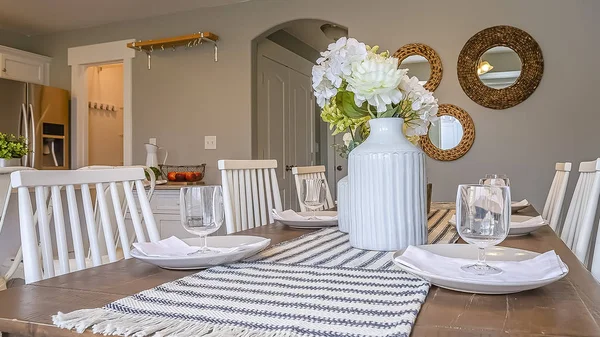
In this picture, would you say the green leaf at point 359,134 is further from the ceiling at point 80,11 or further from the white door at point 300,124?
the white door at point 300,124

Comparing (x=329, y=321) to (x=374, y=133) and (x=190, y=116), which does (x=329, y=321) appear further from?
(x=190, y=116)

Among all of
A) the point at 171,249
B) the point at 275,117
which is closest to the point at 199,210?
the point at 171,249

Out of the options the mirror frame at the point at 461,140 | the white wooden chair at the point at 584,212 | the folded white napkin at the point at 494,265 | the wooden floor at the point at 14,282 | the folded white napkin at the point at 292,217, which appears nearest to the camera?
the folded white napkin at the point at 494,265

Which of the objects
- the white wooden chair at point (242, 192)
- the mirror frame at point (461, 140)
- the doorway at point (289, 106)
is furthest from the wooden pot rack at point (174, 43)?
the white wooden chair at point (242, 192)

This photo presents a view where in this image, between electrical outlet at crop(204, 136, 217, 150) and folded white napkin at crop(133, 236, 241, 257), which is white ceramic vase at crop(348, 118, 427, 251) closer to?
folded white napkin at crop(133, 236, 241, 257)

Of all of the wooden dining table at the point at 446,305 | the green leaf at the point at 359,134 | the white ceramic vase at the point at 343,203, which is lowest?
the wooden dining table at the point at 446,305

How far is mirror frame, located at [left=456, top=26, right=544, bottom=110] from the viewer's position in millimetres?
3018

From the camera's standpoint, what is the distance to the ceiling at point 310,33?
4441mm

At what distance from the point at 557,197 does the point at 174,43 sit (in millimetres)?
3080

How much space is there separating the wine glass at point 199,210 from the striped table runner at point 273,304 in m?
0.10

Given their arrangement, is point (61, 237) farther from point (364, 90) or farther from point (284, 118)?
point (284, 118)

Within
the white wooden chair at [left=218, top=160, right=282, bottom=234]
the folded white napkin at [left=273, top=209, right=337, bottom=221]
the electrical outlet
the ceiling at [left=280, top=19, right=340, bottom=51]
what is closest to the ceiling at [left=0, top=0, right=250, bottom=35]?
the ceiling at [left=280, top=19, right=340, bottom=51]

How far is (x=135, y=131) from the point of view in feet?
13.8

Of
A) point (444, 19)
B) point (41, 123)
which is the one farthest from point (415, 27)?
point (41, 123)
